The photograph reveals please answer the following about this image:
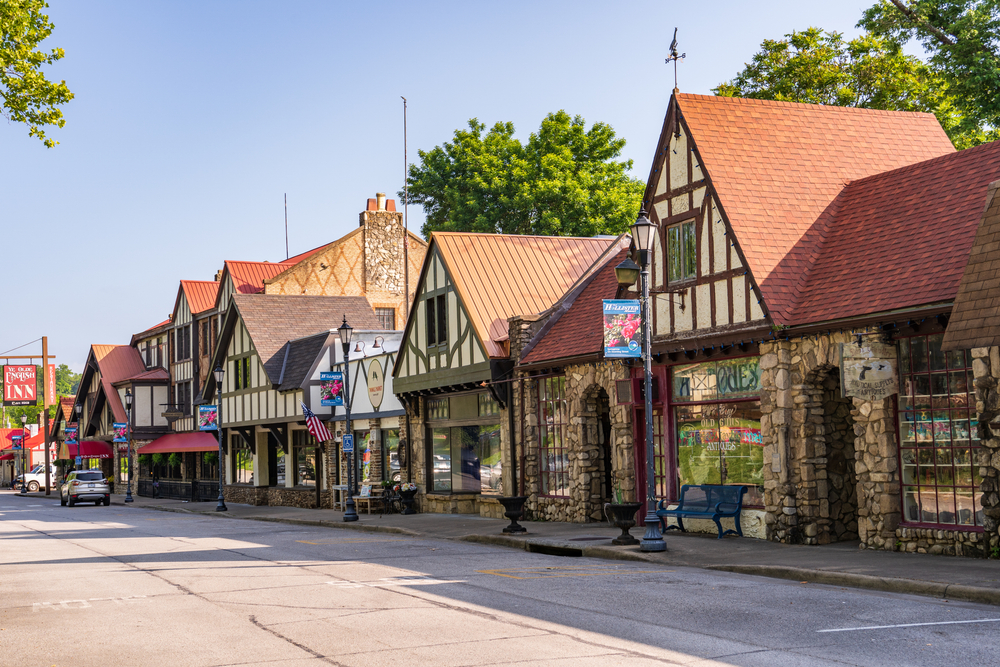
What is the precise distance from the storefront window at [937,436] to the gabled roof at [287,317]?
91.6 ft

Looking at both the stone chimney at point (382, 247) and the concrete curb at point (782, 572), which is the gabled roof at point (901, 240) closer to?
the concrete curb at point (782, 572)

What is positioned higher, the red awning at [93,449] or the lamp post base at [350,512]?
the red awning at [93,449]

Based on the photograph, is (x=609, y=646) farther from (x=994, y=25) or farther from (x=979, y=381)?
(x=994, y=25)

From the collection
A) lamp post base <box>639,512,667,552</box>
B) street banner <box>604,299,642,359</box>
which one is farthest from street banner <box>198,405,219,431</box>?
lamp post base <box>639,512,667,552</box>

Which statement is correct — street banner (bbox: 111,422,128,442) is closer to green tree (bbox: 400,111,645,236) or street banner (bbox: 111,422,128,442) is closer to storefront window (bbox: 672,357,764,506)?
green tree (bbox: 400,111,645,236)

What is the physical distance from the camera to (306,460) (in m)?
38.0

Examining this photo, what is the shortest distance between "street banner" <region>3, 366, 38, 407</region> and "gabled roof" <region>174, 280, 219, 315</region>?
67.7ft

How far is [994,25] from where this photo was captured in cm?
1948

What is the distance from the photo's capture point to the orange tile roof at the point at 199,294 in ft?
174

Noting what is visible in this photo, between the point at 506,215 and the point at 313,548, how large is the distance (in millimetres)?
28205

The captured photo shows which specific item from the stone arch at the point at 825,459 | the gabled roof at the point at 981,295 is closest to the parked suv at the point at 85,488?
the stone arch at the point at 825,459

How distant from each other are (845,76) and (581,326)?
12.3m

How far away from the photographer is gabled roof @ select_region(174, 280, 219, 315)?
52.9m

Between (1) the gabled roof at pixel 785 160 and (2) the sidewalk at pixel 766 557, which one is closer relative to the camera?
(2) the sidewalk at pixel 766 557
